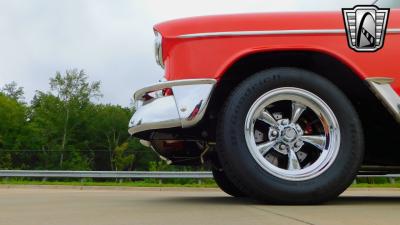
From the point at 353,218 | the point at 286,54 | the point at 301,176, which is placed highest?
the point at 286,54

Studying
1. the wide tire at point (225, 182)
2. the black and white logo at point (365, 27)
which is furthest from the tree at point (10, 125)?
the black and white logo at point (365, 27)

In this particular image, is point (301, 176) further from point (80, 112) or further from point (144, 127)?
point (80, 112)

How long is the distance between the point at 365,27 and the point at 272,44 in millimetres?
713

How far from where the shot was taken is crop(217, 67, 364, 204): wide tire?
3.47 metres

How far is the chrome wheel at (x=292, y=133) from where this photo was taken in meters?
3.55

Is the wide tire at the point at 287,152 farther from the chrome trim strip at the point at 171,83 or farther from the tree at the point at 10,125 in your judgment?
the tree at the point at 10,125

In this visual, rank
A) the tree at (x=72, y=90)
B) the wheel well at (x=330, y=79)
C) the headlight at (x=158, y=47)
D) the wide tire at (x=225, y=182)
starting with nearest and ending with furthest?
the wheel well at (x=330, y=79), the headlight at (x=158, y=47), the wide tire at (x=225, y=182), the tree at (x=72, y=90)

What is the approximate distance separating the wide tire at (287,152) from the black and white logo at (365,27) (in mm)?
369

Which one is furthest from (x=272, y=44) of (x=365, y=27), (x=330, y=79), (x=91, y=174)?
(x=91, y=174)

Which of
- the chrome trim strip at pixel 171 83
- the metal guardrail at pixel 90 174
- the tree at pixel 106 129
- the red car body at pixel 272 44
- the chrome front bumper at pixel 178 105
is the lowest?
the metal guardrail at pixel 90 174

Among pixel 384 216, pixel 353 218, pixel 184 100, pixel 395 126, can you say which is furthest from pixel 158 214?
pixel 395 126

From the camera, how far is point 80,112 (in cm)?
6178

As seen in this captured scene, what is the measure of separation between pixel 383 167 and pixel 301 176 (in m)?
1.20

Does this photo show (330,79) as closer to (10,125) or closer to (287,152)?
(287,152)
